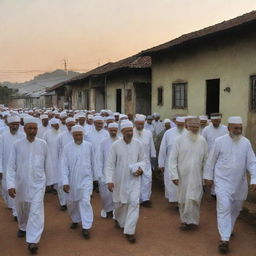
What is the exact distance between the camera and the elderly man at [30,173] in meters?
4.95

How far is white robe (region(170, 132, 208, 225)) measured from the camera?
18.7ft

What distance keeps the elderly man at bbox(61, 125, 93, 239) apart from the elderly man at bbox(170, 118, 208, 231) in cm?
135

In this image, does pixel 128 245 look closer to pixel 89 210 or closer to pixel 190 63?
pixel 89 210

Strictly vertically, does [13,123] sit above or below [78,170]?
above

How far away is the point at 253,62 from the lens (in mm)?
9562

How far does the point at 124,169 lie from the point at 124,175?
0.29 ft

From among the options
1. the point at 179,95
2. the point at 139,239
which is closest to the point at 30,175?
the point at 139,239

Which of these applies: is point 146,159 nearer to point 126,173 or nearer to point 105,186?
point 105,186

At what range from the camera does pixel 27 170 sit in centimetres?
504

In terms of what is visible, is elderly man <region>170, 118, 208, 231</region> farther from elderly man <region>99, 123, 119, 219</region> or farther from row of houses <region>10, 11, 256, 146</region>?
row of houses <region>10, 11, 256, 146</region>

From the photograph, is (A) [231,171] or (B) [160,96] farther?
(B) [160,96]

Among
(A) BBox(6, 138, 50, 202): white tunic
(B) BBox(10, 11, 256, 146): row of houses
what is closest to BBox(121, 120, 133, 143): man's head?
(A) BBox(6, 138, 50, 202): white tunic

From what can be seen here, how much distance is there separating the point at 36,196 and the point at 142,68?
12.6 m

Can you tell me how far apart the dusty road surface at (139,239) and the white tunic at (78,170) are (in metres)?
0.63
